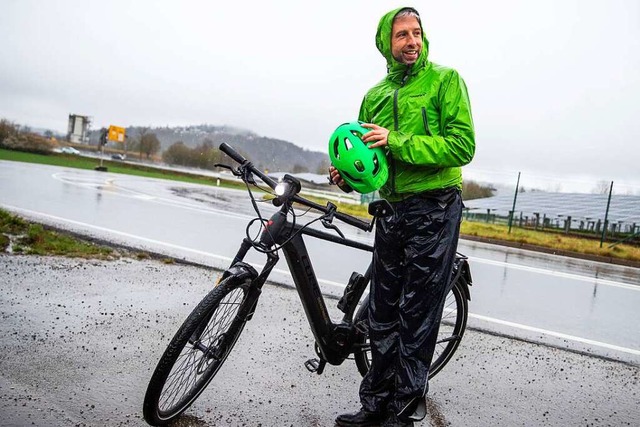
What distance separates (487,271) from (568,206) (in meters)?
20.1

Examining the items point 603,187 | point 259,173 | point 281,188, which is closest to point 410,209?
point 281,188

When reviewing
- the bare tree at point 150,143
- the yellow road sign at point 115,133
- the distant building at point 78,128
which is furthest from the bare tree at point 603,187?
the distant building at point 78,128

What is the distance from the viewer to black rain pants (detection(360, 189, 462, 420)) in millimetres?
2674

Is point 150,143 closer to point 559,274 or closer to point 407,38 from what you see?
point 559,274

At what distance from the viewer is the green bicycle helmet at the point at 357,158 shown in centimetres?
248

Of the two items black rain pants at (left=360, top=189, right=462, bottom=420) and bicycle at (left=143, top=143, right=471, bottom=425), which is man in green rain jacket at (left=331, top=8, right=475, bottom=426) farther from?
bicycle at (left=143, top=143, right=471, bottom=425)

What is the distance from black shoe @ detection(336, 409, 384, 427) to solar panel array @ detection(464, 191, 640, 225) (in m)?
12.4

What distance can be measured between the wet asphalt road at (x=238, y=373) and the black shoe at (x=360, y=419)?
103mm

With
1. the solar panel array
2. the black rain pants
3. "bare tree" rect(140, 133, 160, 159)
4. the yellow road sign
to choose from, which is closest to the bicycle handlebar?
the black rain pants

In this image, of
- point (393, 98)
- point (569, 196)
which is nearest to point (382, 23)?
point (393, 98)

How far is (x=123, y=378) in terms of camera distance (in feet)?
9.66

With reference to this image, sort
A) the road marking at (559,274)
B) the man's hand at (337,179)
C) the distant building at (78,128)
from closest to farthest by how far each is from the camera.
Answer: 1. the man's hand at (337,179)
2. the road marking at (559,274)
3. the distant building at (78,128)

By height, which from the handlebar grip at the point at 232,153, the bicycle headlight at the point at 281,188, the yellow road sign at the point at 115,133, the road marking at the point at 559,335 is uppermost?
the yellow road sign at the point at 115,133

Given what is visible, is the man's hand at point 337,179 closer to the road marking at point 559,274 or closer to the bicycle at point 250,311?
the bicycle at point 250,311
